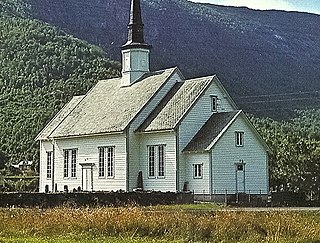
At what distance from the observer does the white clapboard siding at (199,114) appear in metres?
51.1

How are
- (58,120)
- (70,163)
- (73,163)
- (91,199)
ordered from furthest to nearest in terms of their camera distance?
(58,120) → (70,163) → (73,163) → (91,199)

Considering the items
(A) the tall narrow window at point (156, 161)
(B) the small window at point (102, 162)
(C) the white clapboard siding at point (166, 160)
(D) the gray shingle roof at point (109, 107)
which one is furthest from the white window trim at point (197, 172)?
(B) the small window at point (102, 162)

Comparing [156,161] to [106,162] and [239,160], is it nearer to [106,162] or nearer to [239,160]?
[106,162]

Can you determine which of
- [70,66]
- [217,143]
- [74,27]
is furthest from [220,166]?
[74,27]

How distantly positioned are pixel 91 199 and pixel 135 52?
1896cm

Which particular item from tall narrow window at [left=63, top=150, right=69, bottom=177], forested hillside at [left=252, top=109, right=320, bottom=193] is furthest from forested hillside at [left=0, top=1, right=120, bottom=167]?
forested hillside at [left=252, top=109, right=320, bottom=193]

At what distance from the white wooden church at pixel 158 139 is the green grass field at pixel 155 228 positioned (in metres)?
23.9

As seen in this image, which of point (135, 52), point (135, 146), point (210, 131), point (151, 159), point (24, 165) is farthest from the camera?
point (24, 165)

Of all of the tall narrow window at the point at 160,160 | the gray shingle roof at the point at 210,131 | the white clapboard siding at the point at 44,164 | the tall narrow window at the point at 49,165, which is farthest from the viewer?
the white clapboard siding at the point at 44,164

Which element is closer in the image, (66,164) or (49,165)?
(66,164)

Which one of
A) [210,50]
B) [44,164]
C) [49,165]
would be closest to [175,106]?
[49,165]

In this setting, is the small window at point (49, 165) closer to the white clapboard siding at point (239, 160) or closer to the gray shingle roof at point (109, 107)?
the gray shingle roof at point (109, 107)

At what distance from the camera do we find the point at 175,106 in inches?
2088

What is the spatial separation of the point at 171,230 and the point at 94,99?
38.1m
